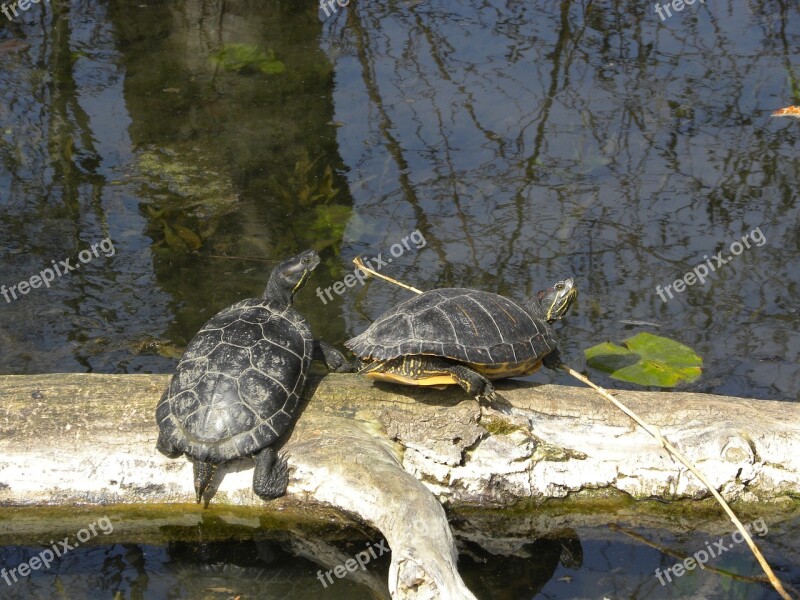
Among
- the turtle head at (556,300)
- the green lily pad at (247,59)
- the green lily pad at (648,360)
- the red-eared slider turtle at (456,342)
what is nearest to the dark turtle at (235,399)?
the red-eared slider turtle at (456,342)

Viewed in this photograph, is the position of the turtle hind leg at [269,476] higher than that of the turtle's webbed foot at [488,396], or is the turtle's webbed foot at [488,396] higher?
the turtle's webbed foot at [488,396]

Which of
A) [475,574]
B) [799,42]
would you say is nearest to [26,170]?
[475,574]

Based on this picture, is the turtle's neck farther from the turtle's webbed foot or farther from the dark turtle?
the turtle's webbed foot

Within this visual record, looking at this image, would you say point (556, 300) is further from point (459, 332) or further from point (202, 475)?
point (202, 475)

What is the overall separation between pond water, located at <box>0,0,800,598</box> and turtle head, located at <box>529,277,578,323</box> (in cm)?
72

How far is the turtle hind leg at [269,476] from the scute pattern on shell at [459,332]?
26.0 inches

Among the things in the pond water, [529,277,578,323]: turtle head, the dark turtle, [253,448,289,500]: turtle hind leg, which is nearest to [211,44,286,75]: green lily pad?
the pond water

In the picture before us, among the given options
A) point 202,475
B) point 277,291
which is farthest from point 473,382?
point 277,291

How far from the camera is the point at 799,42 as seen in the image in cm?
930

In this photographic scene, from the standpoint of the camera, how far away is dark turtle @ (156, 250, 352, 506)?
162 inches

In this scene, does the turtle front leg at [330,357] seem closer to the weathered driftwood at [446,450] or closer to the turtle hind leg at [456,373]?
the weathered driftwood at [446,450]

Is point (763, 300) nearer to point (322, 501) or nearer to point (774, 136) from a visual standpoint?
point (774, 136)

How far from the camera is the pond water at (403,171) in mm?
6074

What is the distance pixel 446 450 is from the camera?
13.8 feet
